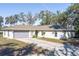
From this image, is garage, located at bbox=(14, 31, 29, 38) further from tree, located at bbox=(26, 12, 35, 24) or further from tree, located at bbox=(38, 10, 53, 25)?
tree, located at bbox=(38, 10, 53, 25)

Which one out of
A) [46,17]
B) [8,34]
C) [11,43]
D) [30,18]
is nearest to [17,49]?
[11,43]

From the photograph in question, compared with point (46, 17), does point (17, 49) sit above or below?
below

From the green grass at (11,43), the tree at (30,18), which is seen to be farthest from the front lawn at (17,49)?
the tree at (30,18)

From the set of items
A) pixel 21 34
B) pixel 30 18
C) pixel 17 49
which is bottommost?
pixel 17 49

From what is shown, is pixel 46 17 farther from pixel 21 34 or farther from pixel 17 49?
pixel 17 49

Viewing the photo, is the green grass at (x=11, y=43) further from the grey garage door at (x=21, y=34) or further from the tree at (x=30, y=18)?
the tree at (x=30, y=18)

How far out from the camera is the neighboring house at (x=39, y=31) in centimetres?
404

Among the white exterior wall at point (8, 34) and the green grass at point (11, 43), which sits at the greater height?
the white exterior wall at point (8, 34)

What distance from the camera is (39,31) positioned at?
13.3 ft

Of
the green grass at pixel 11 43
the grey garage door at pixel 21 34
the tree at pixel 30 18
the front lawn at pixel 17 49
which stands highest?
the tree at pixel 30 18

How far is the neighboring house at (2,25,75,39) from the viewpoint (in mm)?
4043

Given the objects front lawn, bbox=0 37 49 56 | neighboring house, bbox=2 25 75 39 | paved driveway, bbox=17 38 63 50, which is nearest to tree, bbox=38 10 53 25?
neighboring house, bbox=2 25 75 39

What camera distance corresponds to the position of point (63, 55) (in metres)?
4.07

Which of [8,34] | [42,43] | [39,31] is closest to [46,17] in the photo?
[39,31]
